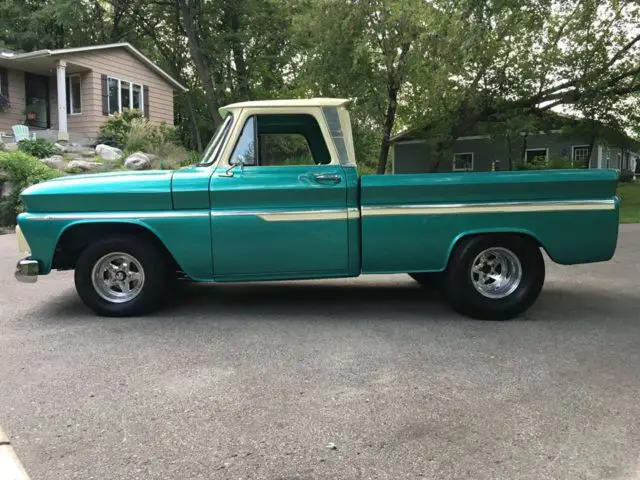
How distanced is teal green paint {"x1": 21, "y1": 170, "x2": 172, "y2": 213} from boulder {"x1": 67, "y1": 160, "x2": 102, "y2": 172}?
12061 millimetres

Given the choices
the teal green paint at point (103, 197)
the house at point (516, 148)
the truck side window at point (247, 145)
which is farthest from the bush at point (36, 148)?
the truck side window at point (247, 145)

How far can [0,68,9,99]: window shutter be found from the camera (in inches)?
842

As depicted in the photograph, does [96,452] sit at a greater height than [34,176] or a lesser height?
lesser

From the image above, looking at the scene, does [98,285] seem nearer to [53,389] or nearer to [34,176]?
[53,389]

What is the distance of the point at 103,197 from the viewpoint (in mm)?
5422

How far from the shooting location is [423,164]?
32.7 meters

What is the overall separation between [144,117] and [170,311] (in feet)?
66.1

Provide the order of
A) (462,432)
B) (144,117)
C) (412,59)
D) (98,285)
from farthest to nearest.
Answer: (144,117)
(412,59)
(98,285)
(462,432)

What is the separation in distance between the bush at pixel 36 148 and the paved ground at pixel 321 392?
519 inches

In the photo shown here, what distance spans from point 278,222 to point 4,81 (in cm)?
2059

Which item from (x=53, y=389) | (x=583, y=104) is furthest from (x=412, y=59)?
(x=53, y=389)

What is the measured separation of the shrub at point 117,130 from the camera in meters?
21.5

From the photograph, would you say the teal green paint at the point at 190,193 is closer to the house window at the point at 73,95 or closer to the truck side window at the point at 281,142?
the truck side window at the point at 281,142

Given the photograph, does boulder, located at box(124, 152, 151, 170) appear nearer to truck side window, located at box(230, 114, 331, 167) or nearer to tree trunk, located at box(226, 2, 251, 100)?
truck side window, located at box(230, 114, 331, 167)
